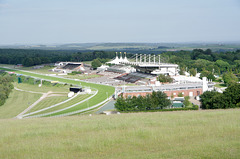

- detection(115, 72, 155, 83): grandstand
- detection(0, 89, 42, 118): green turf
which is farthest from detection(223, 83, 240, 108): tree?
detection(115, 72, 155, 83): grandstand

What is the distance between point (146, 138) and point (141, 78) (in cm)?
5827

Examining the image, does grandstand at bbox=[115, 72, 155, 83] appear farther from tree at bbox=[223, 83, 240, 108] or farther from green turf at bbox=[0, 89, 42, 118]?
tree at bbox=[223, 83, 240, 108]

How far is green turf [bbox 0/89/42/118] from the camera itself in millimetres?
45984

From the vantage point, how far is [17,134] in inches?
733

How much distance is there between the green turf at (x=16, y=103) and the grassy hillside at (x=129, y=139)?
85.6ft

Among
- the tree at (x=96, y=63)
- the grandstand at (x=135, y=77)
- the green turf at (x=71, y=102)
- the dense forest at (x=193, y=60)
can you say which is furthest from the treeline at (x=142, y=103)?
the tree at (x=96, y=63)

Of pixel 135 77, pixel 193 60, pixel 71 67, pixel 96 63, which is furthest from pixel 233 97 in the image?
pixel 193 60

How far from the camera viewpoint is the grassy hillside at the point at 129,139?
1361cm

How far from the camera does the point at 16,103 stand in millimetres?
54188

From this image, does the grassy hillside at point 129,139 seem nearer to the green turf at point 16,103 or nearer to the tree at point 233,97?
the tree at point 233,97

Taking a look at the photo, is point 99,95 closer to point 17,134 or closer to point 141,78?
point 141,78

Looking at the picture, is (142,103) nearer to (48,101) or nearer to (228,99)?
(228,99)

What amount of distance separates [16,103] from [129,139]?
42.1 metres

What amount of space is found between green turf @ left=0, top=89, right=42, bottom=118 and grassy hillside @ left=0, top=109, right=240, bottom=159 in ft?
85.6
